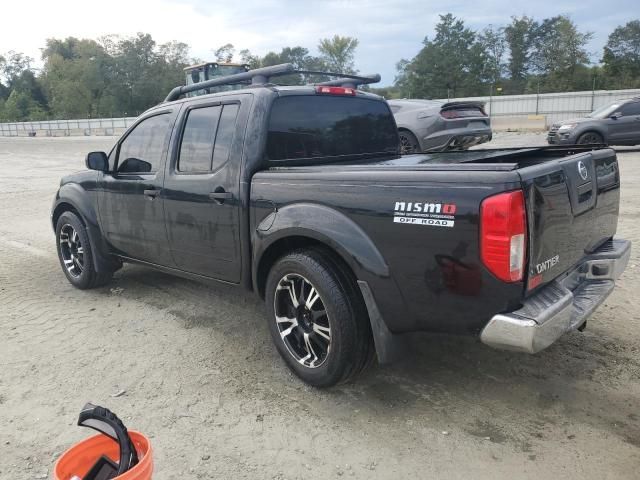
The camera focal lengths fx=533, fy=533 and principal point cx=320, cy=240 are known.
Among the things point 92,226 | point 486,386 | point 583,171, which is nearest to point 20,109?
point 92,226

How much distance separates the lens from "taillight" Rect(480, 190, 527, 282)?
8.00 feet

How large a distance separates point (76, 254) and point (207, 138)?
2484mm

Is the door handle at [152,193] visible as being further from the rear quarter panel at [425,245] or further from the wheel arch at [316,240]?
the rear quarter panel at [425,245]

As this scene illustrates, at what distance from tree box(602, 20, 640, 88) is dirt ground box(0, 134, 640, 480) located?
56.2 metres

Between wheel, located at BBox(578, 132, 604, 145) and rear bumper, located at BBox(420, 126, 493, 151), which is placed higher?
rear bumper, located at BBox(420, 126, 493, 151)

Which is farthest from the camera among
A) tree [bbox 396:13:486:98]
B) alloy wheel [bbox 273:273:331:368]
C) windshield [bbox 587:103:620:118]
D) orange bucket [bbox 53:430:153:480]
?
tree [bbox 396:13:486:98]

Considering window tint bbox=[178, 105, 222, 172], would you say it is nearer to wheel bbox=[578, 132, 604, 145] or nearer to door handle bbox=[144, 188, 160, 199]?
door handle bbox=[144, 188, 160, 199]

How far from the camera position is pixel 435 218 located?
8.63 ft

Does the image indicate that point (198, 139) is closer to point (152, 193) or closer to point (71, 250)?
point (152, 193)

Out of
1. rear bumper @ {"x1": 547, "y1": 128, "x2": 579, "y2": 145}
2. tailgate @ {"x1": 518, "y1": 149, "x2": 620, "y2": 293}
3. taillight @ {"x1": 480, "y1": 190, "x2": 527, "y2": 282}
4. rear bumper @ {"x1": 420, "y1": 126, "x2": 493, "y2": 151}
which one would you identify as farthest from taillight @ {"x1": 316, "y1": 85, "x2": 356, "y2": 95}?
rear bumper @ {"x1": 547, "y1": 128, "x2": 579, "y2": 145}

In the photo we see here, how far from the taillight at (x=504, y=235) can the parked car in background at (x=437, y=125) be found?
295 inches

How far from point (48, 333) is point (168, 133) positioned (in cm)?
194

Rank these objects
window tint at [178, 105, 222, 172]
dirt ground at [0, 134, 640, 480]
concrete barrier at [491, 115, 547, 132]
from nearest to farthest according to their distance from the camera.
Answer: dirt ground at [0, 134, 640, 480] → window tint at [178, 105, 222, 172] → concrete barrier at [491, 115, 547, 132]

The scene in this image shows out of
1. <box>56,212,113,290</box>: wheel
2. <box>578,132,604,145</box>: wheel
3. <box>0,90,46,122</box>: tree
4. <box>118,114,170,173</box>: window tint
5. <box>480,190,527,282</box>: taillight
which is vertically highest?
<box>0,90,46,122</box>: tree
